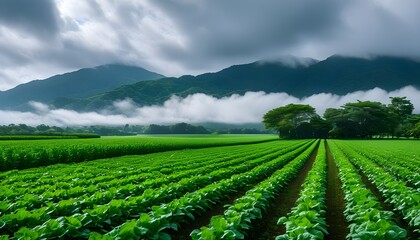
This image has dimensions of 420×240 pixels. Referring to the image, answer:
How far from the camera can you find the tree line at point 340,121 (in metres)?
98.8

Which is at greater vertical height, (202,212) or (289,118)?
(289,118)

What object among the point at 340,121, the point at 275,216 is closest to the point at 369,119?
the point at 340,121

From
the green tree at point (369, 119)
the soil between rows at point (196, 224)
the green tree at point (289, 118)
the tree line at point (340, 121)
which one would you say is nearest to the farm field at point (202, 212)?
the soil between rows at point (196, 224)

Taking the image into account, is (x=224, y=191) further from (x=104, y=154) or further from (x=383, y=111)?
(x=383, y=111)

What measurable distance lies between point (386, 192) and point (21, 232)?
11255 millimetres

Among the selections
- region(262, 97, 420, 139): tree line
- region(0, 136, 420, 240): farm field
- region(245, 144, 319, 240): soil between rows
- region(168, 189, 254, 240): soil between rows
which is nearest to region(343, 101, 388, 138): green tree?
region(262, 97, 420, 139): tree line

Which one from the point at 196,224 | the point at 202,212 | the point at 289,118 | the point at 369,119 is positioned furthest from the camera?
the point at 289,118

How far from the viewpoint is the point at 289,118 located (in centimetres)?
10569

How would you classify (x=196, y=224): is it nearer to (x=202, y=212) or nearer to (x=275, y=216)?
(x=202, y=212)

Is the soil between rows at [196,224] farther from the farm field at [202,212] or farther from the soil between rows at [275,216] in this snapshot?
the soil between rows at [275,216]

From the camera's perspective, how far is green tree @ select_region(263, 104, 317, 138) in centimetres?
10419

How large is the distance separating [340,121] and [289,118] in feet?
52.0

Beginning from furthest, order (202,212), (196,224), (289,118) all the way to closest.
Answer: (289,118)
(202,212)
(196,224)

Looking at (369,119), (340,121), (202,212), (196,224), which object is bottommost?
(196,224)
